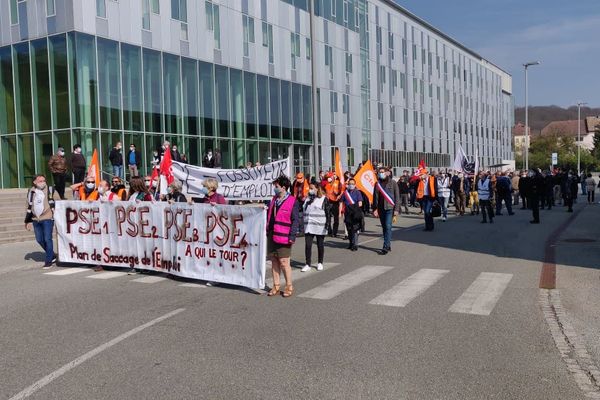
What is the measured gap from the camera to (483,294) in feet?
28.9

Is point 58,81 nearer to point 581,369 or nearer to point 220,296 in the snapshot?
point 220,296

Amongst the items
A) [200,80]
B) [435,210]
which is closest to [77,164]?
[200,80]

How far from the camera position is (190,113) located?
29.7 metres

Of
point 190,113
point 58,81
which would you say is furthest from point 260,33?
point 58,81

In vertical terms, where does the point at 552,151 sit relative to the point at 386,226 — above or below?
above

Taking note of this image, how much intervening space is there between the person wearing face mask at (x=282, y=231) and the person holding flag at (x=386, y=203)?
16.5 ft

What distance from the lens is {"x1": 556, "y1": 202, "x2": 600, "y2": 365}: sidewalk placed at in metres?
6.84

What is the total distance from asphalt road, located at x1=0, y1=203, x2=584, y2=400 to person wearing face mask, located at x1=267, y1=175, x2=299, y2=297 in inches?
14.2

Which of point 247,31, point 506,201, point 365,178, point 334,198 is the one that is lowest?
point 506,201

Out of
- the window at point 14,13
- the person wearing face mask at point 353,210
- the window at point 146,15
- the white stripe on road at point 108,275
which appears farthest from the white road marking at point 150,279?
the window at point 14,13

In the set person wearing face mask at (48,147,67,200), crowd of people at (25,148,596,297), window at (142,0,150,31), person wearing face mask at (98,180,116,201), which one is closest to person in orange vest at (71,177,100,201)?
crowd of people at (25,148,596,297)

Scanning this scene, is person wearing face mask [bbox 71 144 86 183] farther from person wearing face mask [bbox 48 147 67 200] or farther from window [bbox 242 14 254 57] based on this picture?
window [bbox 242 14 254 57]

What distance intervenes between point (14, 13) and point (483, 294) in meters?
25.0

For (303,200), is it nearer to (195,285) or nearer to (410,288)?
(195,285)
